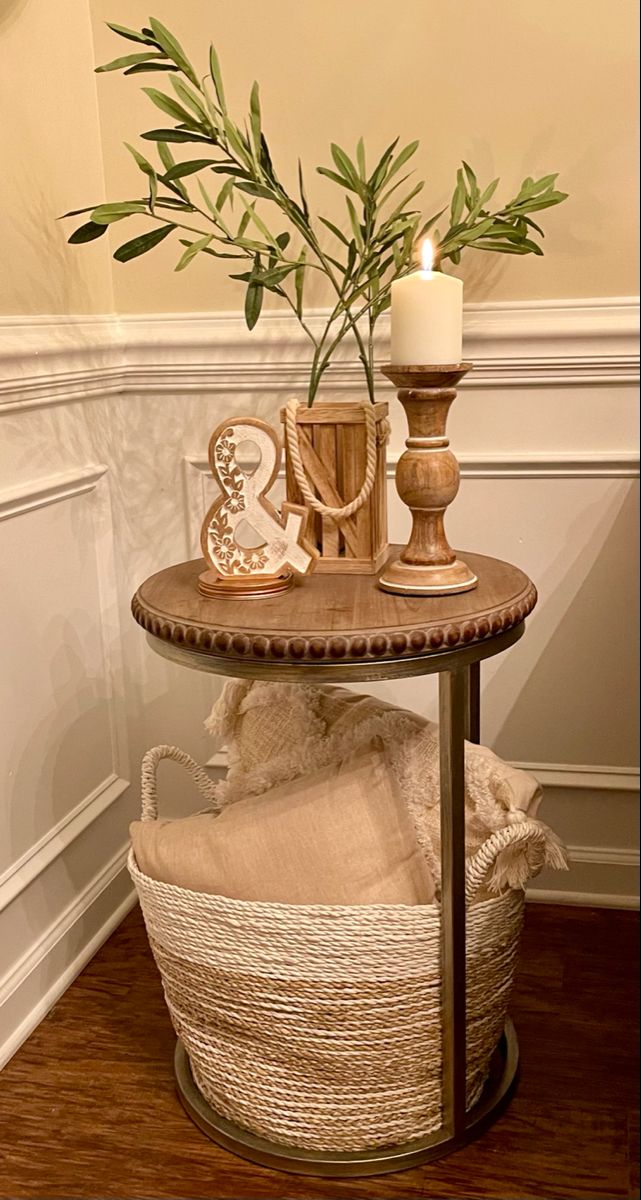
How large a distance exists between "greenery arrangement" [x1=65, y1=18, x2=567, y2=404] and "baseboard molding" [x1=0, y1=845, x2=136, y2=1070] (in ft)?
2.74

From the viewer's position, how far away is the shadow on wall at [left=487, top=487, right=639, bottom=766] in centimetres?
164

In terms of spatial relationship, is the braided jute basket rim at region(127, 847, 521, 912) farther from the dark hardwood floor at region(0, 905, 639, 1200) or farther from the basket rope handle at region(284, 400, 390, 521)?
the basket rope handle at region(284, 400, 390, 521)

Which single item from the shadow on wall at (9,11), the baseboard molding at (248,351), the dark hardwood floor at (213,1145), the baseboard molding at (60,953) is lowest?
the dark hardwood floor at (213,1145)

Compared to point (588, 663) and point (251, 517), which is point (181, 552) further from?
point (588, 663)

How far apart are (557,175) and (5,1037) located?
53.1 inches

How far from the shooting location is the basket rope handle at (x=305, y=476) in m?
1.24

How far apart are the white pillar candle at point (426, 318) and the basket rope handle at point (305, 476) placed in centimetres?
11

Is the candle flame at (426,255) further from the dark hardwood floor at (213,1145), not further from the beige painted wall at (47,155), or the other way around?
the dark hardwood floor at (213,1145)

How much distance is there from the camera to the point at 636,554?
164 cm

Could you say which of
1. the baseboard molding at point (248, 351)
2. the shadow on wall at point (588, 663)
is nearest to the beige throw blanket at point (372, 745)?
the shadow on wall at point (588, 663)

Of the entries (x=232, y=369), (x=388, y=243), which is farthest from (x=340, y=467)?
(x=232, y=369)

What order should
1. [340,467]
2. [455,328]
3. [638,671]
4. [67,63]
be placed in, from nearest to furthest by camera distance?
[455,328] → [340,467] → [67,63] → [638,671]

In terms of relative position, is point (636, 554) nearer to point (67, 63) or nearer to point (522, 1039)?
point (522, 1039)

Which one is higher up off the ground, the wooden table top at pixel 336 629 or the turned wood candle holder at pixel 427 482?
the turned wood candle holder at pixel 427 482
